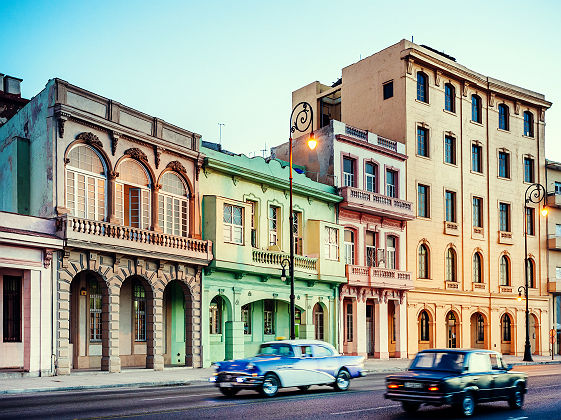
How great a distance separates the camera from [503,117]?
181 feet

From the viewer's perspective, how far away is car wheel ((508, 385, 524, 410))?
16.7m

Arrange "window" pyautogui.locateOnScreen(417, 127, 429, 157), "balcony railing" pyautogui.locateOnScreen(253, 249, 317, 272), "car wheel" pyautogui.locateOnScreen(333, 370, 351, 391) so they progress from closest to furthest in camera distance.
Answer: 1. "car wheel" pyautogui.locateOnScreen(333, 370, 351, 391)
2. "balcony railing" pyautogui.locateOnScreen(253, 249, 317, 272)
3. "window" pyautogui.locateOnScreen(417, 127, 429, 157)

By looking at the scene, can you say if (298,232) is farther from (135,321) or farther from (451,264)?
(451,264)

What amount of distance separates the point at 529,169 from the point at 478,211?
741 centimetres

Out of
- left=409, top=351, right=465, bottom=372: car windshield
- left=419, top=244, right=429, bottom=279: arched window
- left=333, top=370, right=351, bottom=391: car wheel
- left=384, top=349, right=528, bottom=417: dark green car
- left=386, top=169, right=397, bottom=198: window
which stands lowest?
left=333, top=370, right=351, bottom=391: car wheel

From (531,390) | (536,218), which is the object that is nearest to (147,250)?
(531,390)

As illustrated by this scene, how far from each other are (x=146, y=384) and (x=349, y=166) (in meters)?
22.3

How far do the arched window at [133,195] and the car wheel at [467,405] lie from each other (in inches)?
709

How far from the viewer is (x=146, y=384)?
23.7m

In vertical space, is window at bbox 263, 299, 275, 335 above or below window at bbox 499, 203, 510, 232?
below

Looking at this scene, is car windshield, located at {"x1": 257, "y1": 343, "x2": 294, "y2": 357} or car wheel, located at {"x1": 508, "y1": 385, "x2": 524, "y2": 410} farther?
A: car windshield, located at {"x1": 257, "y1": 343, "x2": 294, "y2": 357}

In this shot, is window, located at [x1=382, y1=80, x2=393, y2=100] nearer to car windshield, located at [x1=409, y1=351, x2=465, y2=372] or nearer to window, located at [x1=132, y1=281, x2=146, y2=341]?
window, located at [x1=132, y1=281, x2=146, y2=341]

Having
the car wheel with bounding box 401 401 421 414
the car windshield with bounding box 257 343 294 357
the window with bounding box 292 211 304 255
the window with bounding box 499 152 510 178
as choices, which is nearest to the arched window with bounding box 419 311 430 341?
the window with bounding box 292 211 304 255

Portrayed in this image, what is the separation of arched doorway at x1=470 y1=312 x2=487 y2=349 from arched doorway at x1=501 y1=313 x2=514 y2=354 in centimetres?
218
